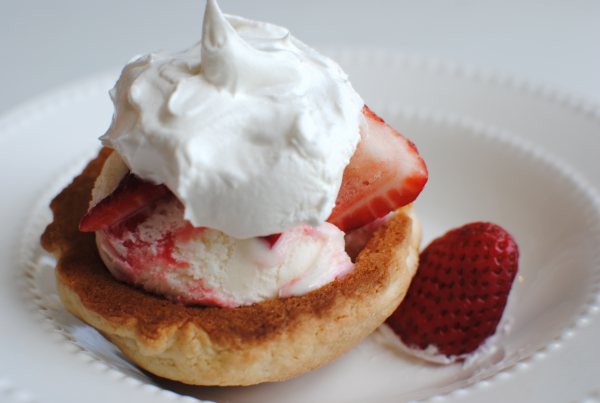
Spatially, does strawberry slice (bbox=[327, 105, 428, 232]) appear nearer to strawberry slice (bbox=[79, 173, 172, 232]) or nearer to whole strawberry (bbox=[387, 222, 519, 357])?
whole strawberry (bbox=[387, 222, 519, 357])

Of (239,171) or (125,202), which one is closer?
(239,171)

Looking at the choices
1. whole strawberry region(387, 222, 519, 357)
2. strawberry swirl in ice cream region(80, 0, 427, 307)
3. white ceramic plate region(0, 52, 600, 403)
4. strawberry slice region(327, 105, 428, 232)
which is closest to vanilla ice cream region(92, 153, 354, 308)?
strawberry swirl in ice cream region(80, 0, 427, 307)

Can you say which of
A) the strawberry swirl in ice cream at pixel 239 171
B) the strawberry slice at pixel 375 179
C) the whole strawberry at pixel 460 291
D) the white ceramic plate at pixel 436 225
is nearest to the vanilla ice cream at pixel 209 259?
the strawberry swirl in ice cream at pixel 239 171

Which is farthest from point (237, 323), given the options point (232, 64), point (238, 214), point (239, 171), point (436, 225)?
point (436, 225)

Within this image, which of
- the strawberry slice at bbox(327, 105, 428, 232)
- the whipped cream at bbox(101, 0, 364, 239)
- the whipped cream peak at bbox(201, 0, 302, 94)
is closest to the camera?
the whipped cream at bbox(101, 0, 364, 239)

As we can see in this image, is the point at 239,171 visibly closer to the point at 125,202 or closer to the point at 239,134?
the point at 239,134

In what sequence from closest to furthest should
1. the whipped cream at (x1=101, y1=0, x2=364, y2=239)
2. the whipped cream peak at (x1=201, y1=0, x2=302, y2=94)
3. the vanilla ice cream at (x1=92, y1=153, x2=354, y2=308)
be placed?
1. the whipped cream at (x1=101, y1=0, x2=364, y2=239)
2. the whipped cream peak at (x1=201, y1=0, x2=302, y2=94)
3. the vanilla ice cream at (x1=92, y1=153, x2=354, y2=308)

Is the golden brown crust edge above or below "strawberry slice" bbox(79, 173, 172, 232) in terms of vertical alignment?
below

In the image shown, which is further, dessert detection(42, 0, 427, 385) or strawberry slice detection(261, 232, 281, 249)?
strawberry slice detection(261, 232, 281, 249)
